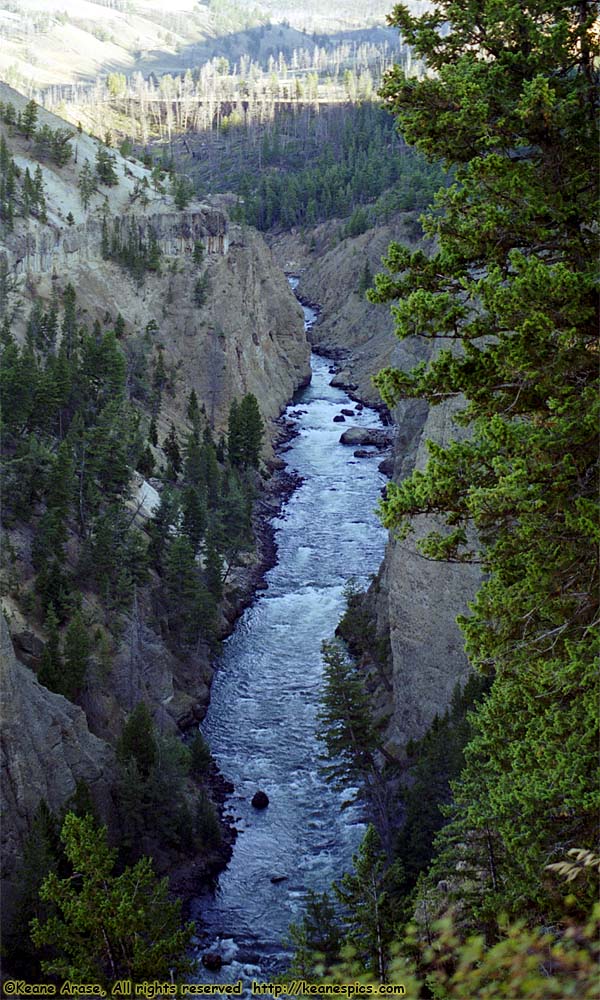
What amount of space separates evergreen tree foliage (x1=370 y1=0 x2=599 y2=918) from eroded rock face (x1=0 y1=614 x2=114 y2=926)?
56.7 ft

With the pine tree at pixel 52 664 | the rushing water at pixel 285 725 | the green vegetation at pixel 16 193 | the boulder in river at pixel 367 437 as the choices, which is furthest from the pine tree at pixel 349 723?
the green vegetation at pixel 16 193

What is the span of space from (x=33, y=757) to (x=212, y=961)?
7768 millimetres

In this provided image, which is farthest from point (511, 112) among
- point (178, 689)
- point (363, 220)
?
point (363, 220)

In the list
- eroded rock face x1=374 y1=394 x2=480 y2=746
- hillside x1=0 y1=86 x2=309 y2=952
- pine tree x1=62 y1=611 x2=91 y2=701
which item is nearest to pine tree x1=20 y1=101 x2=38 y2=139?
hillside x1=0 y1=86 x2=309 y2=952

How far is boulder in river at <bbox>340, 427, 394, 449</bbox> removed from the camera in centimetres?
7975

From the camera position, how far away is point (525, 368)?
12203mm

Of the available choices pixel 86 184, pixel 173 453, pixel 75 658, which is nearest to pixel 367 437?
pixel 173 453

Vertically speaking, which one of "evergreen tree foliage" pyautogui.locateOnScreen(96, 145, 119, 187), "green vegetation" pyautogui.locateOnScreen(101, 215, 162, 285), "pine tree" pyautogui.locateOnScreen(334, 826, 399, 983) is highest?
"evergreen tree foliage" pyautogui.locateOnScreen(96, 145, 119, 187)

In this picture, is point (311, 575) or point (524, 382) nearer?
point (524, 382)

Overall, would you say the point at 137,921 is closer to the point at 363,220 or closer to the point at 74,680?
the point at 74,680

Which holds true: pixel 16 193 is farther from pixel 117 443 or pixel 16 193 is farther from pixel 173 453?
pixel 117 443

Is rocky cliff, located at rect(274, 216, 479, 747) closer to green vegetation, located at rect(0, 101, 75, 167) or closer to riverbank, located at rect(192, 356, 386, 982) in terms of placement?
riverbank, located at rect(192, 356, 386, 982)

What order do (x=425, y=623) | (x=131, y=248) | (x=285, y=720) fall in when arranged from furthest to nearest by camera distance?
(x=131, y=248) → (x=285, y=720) → (x=425, y=623)

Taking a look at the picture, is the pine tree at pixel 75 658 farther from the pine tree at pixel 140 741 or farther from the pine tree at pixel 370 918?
the pine tree at pixel 370 918
